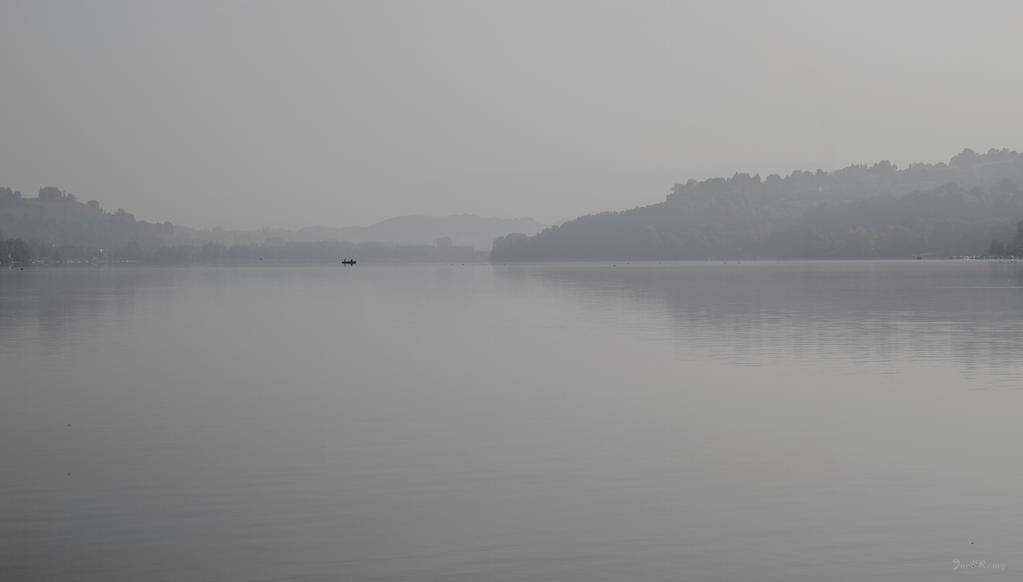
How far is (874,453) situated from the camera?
69.3 feet

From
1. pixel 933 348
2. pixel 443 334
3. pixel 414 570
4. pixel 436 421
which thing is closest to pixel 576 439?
pixel 436 421

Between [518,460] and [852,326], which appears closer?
[518,460]

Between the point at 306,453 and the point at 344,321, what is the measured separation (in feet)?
143

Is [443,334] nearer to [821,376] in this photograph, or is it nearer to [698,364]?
[698,364]

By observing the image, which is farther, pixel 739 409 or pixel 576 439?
pixel 739 409

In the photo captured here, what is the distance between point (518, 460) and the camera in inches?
821

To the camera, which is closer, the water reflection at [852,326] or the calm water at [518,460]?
the calm water at [518,460]

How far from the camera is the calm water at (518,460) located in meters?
14.3

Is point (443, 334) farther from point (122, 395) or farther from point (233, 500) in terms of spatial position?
point (233, 500)

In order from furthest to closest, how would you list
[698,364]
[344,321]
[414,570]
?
[344,321] → [698,364] → [414,570]

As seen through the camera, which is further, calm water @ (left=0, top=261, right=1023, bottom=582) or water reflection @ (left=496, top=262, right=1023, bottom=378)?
water reflection @ (left=496, top=262, right=1023, bottom=378)

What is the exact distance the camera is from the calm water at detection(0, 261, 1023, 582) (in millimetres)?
14312

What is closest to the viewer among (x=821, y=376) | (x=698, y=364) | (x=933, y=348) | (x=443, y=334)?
(x=821, y=376)

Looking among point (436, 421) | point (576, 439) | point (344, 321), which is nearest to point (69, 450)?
point (436, 421)
